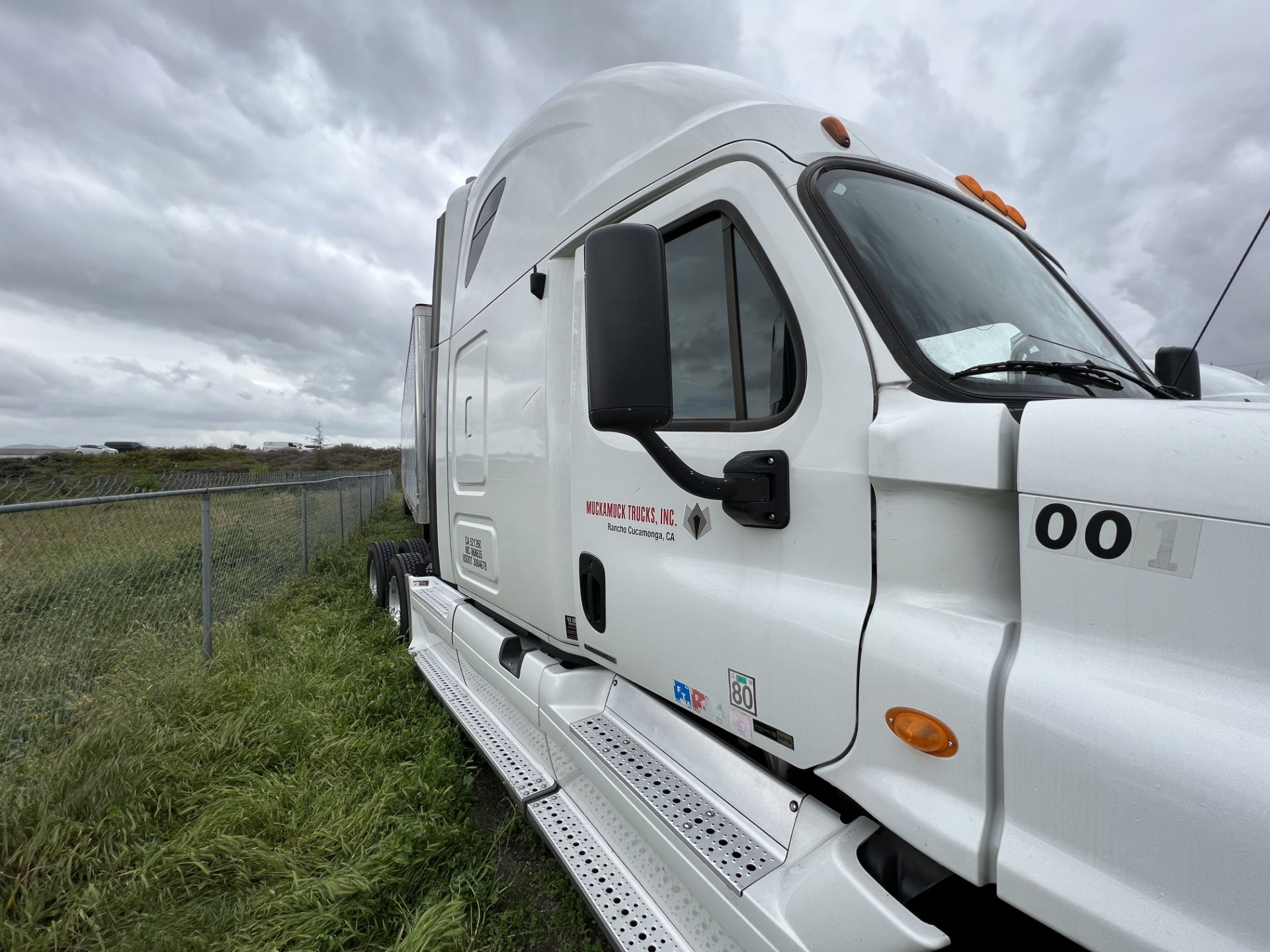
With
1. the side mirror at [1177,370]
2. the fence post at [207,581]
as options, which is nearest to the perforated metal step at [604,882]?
the side mirror at [1177,370]

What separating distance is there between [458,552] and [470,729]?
1.21 m

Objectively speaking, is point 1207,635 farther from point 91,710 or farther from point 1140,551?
point 91,710

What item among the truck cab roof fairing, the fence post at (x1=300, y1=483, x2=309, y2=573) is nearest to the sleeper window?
the truck cab roof fairing

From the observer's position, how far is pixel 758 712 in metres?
1.73

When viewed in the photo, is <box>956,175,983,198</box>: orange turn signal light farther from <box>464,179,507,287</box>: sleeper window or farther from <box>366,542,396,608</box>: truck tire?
<box>366,542,396,608</box>: truck tire

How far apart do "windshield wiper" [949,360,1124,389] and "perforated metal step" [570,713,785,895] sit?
127 centimetres

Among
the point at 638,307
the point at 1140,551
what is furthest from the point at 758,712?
the point at 638,307

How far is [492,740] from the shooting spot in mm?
3191

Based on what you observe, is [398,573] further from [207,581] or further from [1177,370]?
[1177,370]

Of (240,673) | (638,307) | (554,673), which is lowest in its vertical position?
(240,673)

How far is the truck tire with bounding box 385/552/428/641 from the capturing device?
564 centimetres

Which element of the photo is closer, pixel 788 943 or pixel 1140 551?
pixel 1140 551

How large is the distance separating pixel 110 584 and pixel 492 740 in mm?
3004

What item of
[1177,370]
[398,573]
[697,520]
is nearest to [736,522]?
[697,520]
